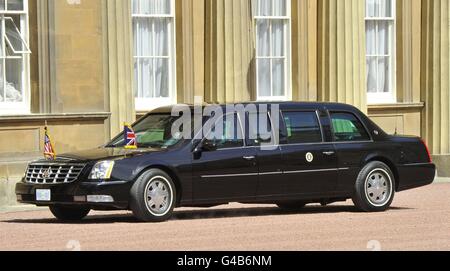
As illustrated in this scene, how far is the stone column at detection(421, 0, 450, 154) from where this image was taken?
2744 centimetres

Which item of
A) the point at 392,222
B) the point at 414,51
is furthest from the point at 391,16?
the point at 392,222

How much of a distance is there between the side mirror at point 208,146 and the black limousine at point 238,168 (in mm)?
18

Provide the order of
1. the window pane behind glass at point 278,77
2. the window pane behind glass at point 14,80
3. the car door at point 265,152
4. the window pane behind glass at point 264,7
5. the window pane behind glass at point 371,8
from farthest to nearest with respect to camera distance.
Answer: the window pane behind glass at point 371,8
the window pane behind glass at point 278,77
the window pane behind glass at point 264,7
the window pane behind glass at point 14,80
the car door at point 265,152

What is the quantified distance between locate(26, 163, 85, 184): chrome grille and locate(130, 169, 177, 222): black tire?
75 cm

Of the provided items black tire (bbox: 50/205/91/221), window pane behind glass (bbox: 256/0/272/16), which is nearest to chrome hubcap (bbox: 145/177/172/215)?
black tire (bbox: 50/205/91/221)

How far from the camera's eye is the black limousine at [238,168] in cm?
1609

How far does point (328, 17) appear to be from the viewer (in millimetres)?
26188

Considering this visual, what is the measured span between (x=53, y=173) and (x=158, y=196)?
53.3 inches

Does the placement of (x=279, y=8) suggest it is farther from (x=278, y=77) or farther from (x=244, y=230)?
(x=244, y=230)

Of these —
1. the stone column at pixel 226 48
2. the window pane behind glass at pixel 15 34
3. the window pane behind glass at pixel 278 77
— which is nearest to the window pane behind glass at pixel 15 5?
the window pane behind glass at pixel 15 34

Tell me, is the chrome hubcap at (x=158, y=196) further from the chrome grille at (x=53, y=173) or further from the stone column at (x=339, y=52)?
the stone column at (x=339, y=52)

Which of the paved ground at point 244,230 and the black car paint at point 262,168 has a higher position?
the black car paint at point 262,168

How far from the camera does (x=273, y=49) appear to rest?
26.1 metres
